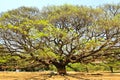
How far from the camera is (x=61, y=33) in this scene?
827 inches

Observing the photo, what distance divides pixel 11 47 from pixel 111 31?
917 cm

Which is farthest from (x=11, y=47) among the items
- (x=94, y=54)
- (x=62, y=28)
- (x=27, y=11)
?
(x=94, y=54)

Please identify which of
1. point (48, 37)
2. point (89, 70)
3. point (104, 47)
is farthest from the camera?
point (89, 70)

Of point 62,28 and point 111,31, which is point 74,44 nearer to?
point 62,28

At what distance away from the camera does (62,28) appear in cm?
2295

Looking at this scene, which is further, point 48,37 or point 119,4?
point 119,4

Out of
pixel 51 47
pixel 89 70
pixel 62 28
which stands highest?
pixel 62 28

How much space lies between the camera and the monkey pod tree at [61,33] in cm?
2170

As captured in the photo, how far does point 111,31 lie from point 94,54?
2.62 meters

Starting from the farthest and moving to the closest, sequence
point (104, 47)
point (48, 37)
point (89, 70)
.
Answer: point (89, 70) → point (104, 47) → point (48, 37)

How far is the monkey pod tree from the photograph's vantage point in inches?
854

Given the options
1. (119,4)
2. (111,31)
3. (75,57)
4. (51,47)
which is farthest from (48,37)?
(119,4)

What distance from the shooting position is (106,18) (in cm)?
2306

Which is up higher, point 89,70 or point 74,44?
point 74,44
